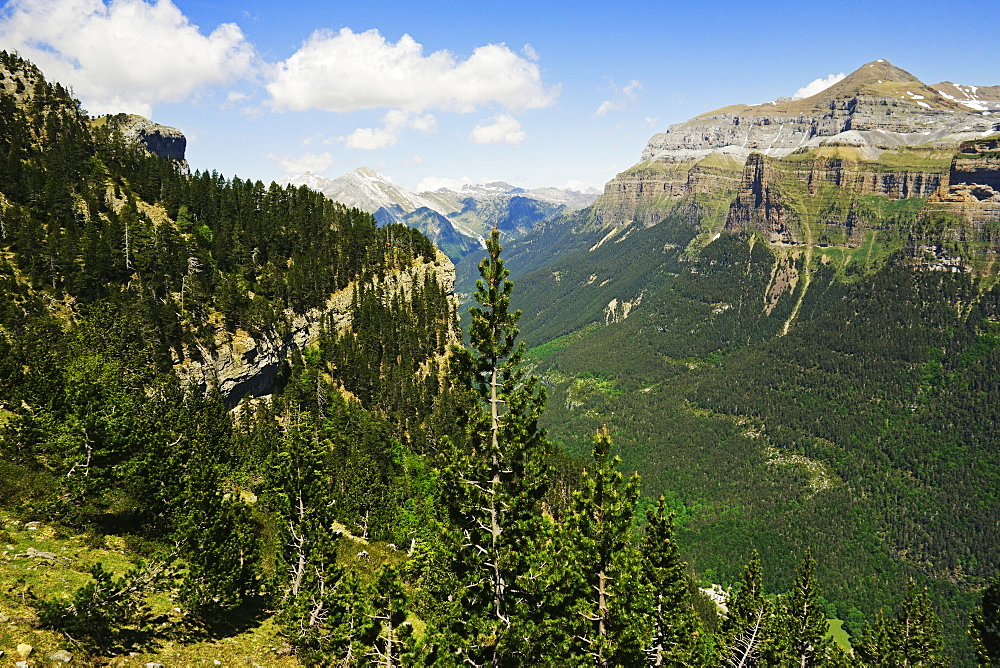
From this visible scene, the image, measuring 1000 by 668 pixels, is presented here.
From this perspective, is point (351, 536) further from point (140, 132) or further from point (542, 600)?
point (140, 132)

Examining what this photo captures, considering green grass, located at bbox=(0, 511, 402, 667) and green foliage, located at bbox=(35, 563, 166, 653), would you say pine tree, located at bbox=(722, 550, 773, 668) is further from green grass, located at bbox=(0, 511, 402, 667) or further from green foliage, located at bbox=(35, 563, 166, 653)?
green foliage, located at bbox=(35, 563, 166, 653)

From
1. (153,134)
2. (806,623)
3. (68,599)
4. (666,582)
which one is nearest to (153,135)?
(153,134)

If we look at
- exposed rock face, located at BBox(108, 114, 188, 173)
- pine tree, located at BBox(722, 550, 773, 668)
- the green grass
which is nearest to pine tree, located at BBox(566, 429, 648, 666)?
the green grass

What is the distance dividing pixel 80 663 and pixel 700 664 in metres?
37.1

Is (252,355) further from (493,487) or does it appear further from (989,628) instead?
Result: (989,628)

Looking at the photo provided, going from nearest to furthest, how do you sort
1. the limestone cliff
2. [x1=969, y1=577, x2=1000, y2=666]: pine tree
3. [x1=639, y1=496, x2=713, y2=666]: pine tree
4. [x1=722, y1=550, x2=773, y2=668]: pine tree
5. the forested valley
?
the forested valley → [x1=639, y1=496, x2=713, y2=666]: pine tree → [x1=969, y1=577, x2=1000, y2=666]: pine tree → [x1=722, y1=550, x2=773, y2=668]: pine tree → the limestone cliff

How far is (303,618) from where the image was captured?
2911 centimetres

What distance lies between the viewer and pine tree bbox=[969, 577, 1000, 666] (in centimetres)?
3934

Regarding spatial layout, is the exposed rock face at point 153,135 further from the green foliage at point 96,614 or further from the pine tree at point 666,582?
the pine tree at point 666,582

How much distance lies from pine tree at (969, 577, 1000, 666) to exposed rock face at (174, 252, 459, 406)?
298ft

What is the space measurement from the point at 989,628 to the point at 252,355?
3763 inches

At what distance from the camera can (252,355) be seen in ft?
274

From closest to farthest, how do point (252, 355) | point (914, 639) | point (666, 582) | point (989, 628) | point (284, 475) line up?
point (284, 475)
point (666, 582)
point (989, 628)
point (914, 639)
point (252, 355)

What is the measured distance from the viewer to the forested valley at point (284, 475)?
21.5m
